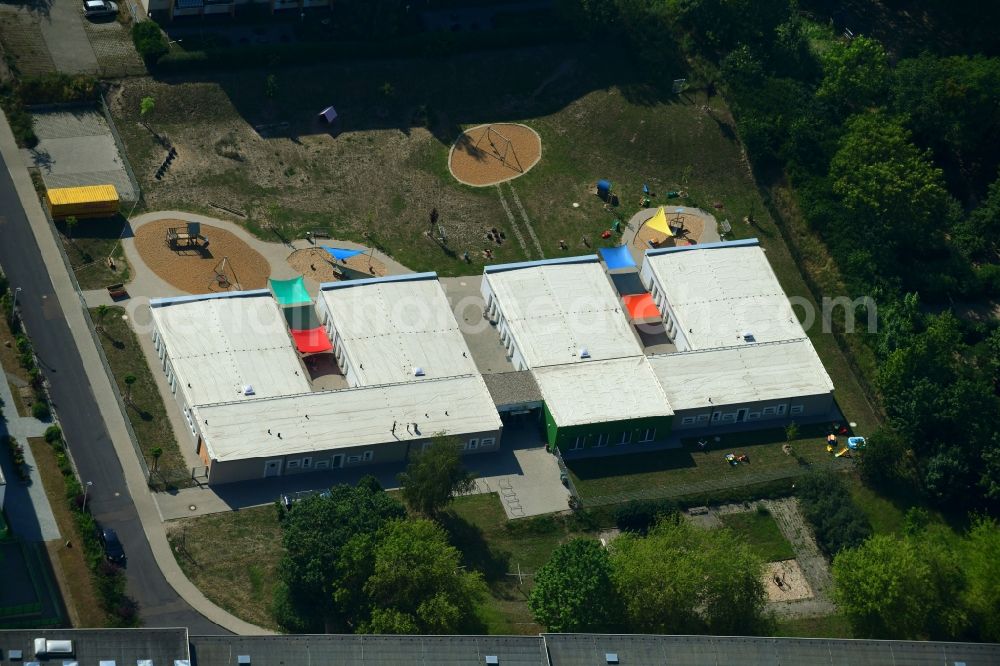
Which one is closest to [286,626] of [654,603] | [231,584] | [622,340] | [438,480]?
[231,584]

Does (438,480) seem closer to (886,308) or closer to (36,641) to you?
(36,641)

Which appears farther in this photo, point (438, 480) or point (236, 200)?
point (236, 200)

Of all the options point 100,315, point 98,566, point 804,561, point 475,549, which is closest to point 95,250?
point 100,315

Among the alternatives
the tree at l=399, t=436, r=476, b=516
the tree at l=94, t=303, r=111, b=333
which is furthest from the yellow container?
the tree at l=399, t=436, r=476, b=516

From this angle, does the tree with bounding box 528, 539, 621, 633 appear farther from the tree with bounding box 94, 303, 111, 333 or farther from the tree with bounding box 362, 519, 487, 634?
the tree with bounding box 94, 303, 111, 333

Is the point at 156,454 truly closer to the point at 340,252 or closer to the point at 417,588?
the point at 417,588

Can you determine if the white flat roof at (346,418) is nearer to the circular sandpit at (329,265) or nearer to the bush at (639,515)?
the bush at (639,515)
